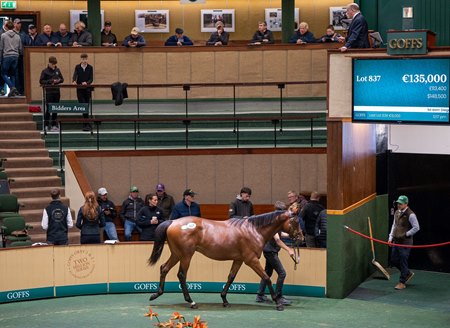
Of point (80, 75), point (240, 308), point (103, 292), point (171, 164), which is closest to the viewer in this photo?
point (240, 308)

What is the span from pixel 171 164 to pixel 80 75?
14.1 feet

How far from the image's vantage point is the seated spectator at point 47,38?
27.7 meters

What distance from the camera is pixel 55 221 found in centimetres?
2028

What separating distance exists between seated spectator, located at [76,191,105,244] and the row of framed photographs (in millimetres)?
11688

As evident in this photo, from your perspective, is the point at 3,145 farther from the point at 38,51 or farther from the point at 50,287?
the point at 50,287

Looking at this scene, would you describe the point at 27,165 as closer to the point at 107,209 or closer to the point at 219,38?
the point at 107,209

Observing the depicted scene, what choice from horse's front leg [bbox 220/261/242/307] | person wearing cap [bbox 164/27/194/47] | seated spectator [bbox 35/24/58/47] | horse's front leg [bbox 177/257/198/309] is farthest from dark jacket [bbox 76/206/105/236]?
person wearing cap [bbox 164/27/194/47]

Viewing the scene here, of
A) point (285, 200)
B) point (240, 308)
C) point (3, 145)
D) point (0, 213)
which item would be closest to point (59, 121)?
point (3, 145)

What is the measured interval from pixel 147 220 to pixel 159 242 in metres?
2.70

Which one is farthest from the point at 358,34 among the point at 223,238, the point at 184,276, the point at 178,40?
the point at 178,40

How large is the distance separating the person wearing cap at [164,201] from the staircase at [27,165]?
185 cm

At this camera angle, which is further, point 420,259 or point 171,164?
point 171,164

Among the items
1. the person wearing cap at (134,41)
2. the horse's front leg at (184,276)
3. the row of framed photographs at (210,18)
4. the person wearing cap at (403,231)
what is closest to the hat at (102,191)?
the horse's front leg at (184,276)

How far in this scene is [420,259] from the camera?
2214 centimetres
